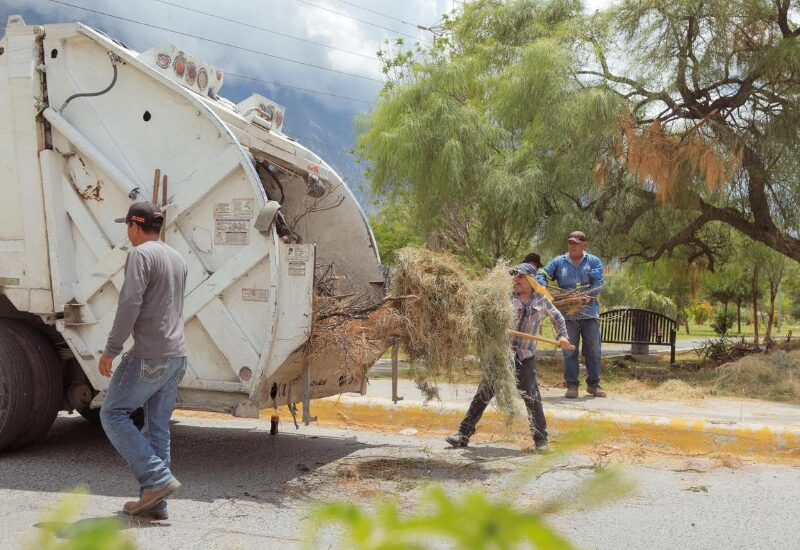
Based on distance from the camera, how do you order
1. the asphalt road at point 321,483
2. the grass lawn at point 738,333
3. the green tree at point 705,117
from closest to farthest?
the asphalt road at point 321,483, the green tree at point 705,117, the grass lawn at point 738,333

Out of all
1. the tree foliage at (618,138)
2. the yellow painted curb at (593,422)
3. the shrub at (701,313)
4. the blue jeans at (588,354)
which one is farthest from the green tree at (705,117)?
the shrub at (701,313)

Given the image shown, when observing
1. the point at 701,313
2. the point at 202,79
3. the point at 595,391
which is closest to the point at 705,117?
the point at 595,391

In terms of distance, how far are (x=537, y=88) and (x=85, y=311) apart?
25.6 ft

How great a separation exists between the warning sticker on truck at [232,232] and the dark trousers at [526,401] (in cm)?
222

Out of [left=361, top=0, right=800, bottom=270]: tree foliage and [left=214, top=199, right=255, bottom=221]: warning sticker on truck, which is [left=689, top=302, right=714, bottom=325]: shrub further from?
[left=214, top=199, right=255, bottom=221]: warning sticker on truck

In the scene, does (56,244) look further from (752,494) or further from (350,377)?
(752,494)

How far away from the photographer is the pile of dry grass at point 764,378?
9297 millimetres

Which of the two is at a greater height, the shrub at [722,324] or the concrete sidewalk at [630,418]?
the shrub at [722,324]

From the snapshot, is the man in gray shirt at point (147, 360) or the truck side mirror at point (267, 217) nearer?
the man in gray shirt at point (147, 360)

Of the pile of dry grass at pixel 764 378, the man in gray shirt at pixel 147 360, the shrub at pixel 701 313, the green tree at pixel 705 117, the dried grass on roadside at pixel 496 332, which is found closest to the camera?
the man in gray shirt at pixel 147 360

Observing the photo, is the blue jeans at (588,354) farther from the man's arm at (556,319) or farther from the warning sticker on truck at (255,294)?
the warning sticker on truck at (255,294)

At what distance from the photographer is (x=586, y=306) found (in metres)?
8.76

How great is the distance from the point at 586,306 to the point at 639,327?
4.74 meters

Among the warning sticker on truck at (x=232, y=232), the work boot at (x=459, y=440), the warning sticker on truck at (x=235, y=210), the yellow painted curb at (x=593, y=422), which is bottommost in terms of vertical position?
the work boot at (x=459, y=440)
